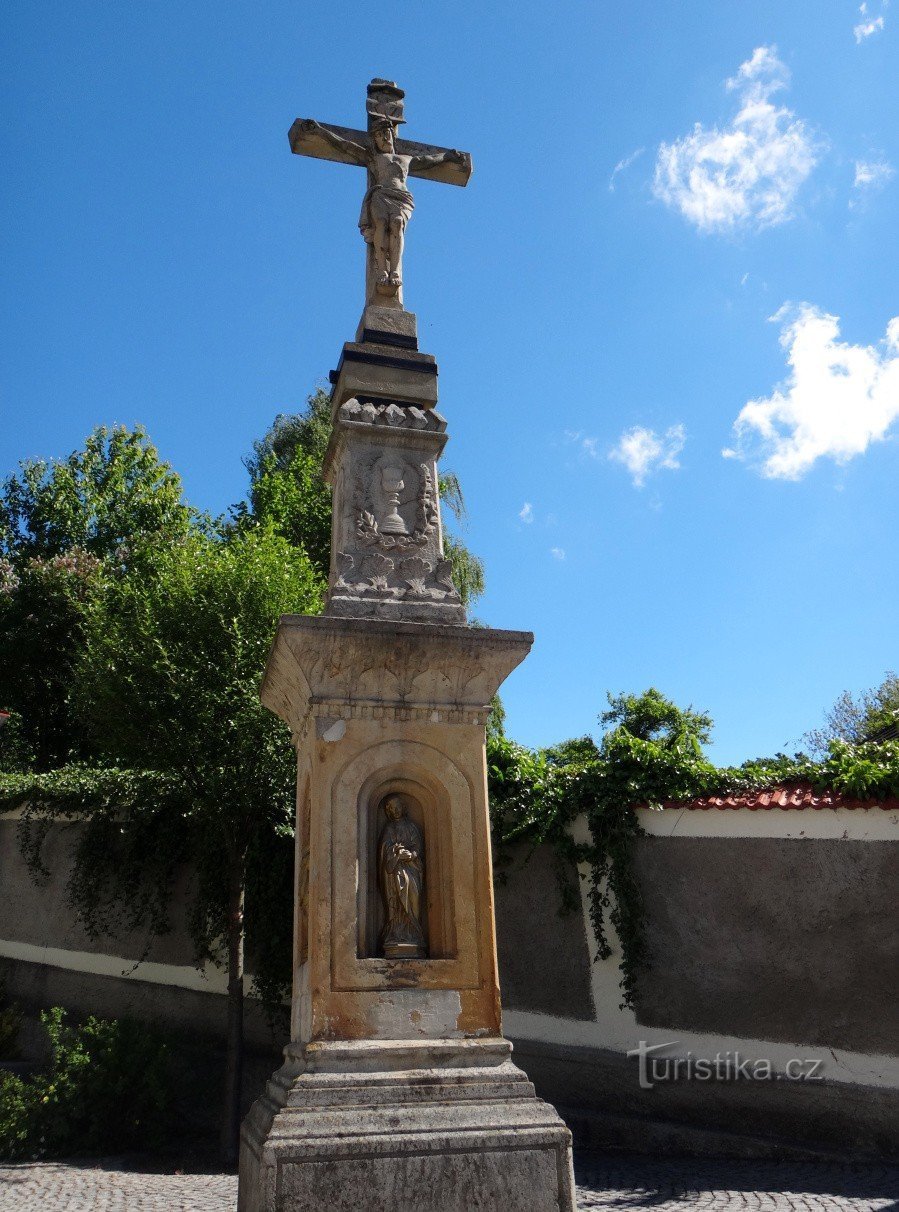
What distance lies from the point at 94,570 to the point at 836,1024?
16643 millimetres

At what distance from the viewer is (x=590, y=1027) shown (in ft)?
30.5

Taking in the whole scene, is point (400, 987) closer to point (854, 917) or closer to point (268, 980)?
point (854, 917)

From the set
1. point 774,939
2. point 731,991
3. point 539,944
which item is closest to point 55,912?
point 539,944

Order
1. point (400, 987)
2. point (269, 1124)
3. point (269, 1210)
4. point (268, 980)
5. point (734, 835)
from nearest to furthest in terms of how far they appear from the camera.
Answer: point (269, 1210)
point (269, 1124)
point (400, 987)
point (734, 835)
point (268, 980)

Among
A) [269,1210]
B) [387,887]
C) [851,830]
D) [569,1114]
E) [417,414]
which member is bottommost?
[569,1114]

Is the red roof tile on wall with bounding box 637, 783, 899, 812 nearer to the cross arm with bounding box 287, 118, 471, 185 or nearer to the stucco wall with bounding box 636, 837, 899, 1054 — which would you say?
the stucco wall with bounding box 636, 837, 899, 1054

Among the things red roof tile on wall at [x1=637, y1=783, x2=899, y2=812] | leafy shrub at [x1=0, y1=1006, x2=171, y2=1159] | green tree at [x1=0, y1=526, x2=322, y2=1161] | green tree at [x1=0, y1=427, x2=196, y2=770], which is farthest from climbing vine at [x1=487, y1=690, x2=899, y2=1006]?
green tree at [x1=0, y1=427, x2=196, y2=770]

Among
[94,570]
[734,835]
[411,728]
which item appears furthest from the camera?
[94,570]

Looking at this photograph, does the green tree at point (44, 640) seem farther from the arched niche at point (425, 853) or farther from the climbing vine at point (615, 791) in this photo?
the arched niche at point (425, 853)

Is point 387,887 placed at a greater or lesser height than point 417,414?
lesser

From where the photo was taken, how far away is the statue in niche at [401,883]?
15.4 feet

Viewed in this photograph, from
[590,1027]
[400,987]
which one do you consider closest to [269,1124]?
[400,987]

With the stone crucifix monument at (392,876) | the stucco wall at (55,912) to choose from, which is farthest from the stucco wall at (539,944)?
the stone crucifix monument at (392,876)

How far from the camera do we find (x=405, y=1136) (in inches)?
161
